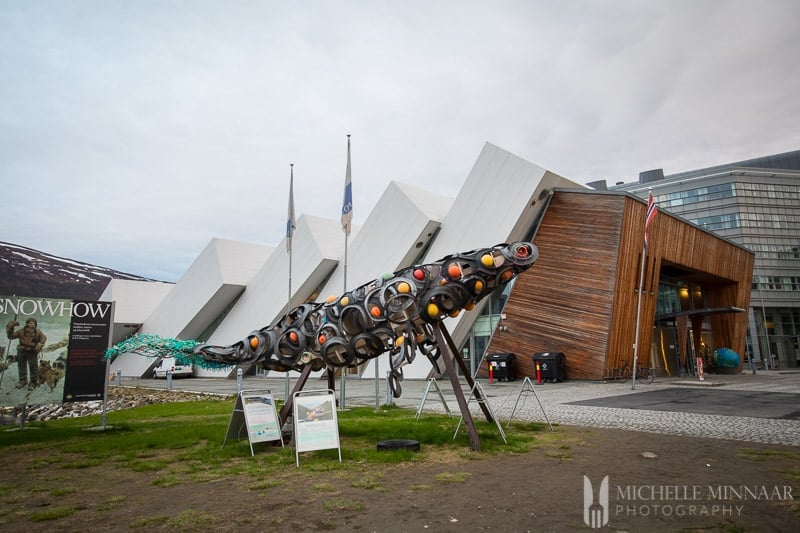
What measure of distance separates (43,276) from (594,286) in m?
82.6

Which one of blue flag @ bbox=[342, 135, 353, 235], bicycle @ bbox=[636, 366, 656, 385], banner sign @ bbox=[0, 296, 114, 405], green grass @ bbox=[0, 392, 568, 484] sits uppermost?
blue flag @ bbox=[342, 135, 353, 235]

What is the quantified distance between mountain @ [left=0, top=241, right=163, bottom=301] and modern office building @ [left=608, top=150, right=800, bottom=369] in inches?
3071

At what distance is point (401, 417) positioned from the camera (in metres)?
12.0

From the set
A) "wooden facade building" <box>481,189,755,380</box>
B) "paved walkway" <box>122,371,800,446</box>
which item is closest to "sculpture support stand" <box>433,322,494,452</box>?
"paved walkway" <box>122,371,800,446</box>

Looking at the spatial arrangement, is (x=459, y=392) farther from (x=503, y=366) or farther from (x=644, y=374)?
(x=644, y=374)

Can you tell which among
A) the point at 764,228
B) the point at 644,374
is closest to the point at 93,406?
the point at 644,374

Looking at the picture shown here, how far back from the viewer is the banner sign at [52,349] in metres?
11.1

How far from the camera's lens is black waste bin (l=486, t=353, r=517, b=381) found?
23.1m

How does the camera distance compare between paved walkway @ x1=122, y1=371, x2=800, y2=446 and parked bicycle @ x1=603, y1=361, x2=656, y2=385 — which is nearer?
paved walkway @ x1=122, y1=371, x2=800, y2=446

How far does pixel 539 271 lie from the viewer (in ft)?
76.9

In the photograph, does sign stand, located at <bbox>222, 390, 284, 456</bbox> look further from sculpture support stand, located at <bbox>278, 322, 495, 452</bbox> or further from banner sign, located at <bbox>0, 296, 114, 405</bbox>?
banner sign, located at <bbox>0, 296, 114, 405</bbox>

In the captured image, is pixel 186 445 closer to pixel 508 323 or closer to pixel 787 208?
pixel 508 323

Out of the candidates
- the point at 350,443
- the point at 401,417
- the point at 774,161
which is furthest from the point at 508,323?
the point at 774,161

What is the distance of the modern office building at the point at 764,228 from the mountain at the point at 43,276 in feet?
256
